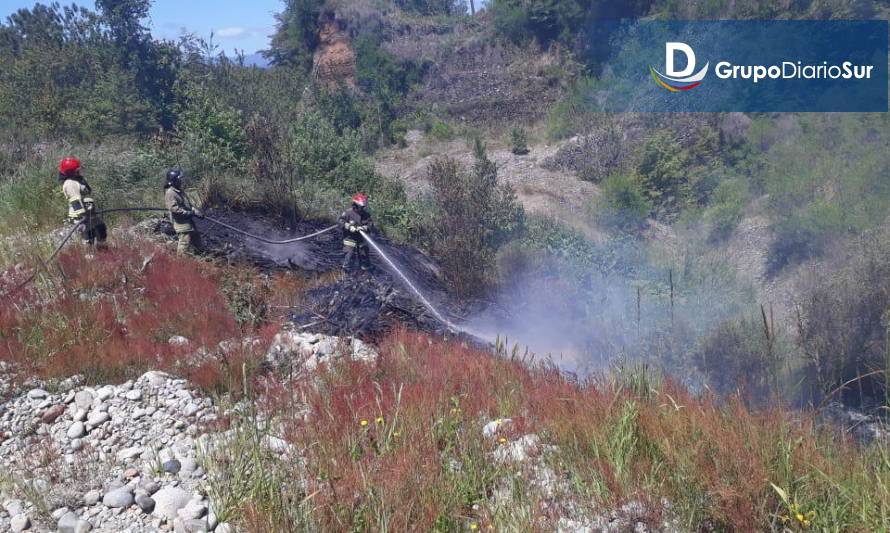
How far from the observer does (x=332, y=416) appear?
13.9 feet

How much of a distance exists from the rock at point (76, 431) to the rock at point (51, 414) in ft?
0.84

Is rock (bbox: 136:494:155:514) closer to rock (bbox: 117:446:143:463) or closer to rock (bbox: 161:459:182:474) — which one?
rock (bbox: 161:459:182:474)

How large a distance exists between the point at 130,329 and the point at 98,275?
1.39 meters

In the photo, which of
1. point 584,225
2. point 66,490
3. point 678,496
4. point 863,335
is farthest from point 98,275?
point 584,225

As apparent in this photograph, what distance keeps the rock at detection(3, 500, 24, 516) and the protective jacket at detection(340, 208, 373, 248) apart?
554 cm

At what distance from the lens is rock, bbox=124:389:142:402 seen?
4.91 metres

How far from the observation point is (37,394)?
496cm

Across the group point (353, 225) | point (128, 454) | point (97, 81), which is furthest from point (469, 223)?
point (97, 81)

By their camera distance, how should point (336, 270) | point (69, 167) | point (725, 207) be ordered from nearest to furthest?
point (69, 167) < point (336, 270) < point (725, 207)

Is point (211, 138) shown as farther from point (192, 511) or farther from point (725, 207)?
point (725, 207)

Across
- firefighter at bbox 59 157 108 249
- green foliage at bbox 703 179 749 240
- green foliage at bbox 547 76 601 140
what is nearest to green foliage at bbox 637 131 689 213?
green foliage at bbox 703 179 749 240

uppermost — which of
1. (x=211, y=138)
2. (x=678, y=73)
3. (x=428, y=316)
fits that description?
(x=678, y=73)

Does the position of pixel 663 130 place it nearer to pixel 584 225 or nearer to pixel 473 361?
pixel 584 225

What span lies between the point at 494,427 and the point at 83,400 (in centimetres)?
310
